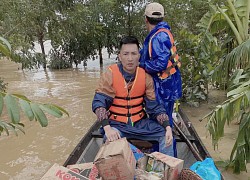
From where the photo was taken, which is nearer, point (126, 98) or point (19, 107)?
point (19, 107)

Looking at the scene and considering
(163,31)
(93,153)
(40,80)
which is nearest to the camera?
(163,31)

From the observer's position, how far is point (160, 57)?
9.55 feet

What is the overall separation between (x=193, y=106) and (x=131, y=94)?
435 centimetres

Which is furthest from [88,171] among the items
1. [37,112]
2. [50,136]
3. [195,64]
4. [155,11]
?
[195,64]

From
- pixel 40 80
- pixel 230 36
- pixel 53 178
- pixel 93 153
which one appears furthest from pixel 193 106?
pixel 40 80

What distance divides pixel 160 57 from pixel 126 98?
1.84ft

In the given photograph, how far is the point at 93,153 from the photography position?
344 centimetres

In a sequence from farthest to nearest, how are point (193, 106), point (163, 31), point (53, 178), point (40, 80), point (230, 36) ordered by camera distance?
point (40, 80), point (193, 106), point (230, 36), point (163, 31), point (53, 178)

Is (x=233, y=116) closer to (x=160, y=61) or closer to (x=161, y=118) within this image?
(x=161, y=118)

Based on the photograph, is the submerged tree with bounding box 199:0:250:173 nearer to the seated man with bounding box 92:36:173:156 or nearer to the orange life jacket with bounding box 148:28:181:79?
the seated man with bounding box 92:36:173:156

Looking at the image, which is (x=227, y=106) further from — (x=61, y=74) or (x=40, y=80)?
(x=61, y=74)

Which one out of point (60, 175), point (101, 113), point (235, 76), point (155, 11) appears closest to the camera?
point (60, 175)

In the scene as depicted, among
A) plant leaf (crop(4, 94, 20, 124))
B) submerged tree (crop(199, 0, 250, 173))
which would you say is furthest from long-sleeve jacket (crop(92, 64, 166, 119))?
plant leaf (crop(4, 94, 20, 124))

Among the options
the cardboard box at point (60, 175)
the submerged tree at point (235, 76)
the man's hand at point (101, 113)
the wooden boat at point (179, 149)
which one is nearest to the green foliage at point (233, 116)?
the submerged tree at point (235, 76)
